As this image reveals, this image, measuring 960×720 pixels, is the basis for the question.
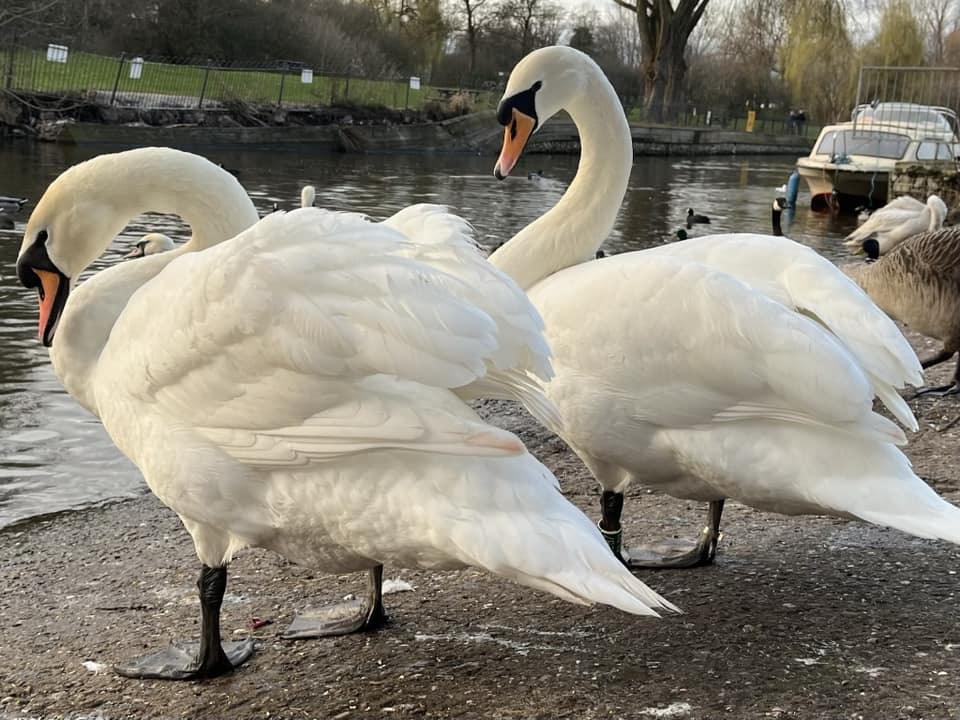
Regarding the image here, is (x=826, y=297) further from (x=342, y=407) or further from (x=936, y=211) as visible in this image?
(x=936, y=211)

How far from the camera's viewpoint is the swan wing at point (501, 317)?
274 centimetres

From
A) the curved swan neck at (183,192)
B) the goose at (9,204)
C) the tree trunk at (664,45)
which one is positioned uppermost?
the tree trunk at (664,45)

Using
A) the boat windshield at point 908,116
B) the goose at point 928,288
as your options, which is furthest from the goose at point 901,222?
the boat windshield at point 908,116

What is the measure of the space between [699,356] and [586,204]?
142cm

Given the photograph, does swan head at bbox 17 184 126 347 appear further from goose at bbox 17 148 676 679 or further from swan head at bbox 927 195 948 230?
swan head at bbox 927 195 948 230

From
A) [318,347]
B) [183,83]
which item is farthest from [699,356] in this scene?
[183,83]

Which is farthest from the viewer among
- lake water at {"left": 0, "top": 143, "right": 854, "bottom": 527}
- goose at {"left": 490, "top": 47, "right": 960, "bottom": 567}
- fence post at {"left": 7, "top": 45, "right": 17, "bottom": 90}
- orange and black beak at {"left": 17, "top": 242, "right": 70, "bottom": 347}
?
fence post at {"left": 7, "top": 45, "right": 17, "bottom": 90}

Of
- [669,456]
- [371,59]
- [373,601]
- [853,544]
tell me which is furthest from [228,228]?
[371,59]

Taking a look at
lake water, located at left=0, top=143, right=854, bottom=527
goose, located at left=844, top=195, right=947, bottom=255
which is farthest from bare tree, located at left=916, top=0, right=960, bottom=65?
goose, located at left=844, top=195, right=947, bottom=255

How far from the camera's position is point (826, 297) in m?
3.67

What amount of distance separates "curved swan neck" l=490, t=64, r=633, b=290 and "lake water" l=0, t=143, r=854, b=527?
2.56 m

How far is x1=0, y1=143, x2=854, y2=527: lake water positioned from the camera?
234 inches

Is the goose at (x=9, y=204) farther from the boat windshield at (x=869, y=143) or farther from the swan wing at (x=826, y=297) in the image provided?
the boat windshield at (x=869, y=143)

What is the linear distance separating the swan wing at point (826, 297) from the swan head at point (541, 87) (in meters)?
0.93
